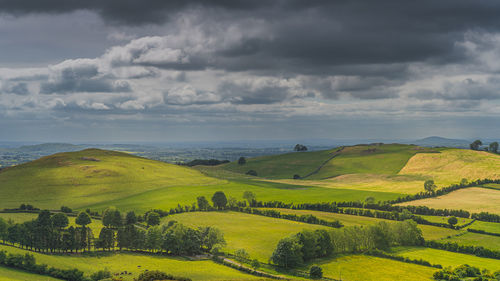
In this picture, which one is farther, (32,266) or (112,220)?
(112,220)

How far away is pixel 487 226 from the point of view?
454 ft

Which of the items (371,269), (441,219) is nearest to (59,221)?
(371,269)

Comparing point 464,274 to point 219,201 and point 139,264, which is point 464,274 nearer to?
point 139,264

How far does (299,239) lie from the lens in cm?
10544

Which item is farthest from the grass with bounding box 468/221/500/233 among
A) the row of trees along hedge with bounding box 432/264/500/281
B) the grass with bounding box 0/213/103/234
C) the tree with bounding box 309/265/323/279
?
the grass with bounding box 0/213/103/234

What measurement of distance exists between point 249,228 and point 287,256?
3566 cm

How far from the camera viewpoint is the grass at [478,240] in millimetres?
117500

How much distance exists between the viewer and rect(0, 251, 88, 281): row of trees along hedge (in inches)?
3356

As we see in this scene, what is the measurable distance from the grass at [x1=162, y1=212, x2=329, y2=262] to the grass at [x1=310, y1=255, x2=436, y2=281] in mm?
18553

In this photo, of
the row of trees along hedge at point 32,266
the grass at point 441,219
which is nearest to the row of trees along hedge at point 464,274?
the grass at point 441,219

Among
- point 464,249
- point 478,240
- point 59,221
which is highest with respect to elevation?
point 59,221

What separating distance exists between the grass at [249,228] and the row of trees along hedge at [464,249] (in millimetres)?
36435

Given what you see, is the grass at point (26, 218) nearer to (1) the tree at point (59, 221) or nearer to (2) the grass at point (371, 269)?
(1) the tree at point (59, 221)

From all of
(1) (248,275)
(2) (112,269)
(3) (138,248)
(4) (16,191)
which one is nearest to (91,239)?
(3) (138,248)
